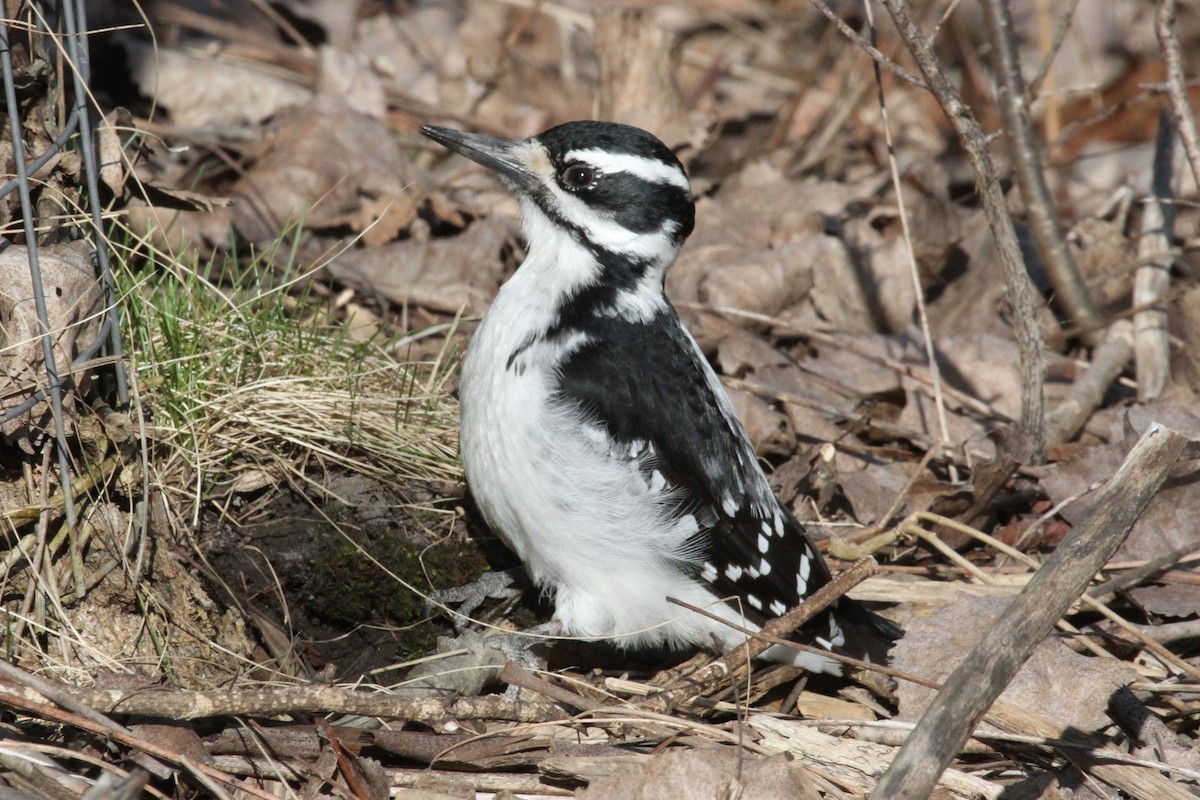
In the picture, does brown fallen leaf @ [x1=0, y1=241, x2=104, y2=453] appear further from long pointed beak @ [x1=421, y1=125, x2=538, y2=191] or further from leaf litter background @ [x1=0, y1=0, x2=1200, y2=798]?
long pointed beak @ [x1=421, y1=125, x2=538, y2=191]

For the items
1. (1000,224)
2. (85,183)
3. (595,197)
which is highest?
(1000,224)

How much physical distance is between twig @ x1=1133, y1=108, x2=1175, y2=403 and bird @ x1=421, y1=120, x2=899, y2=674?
7.89 feet

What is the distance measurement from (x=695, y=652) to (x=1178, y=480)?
7.18 feet

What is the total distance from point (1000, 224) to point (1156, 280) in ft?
5.70

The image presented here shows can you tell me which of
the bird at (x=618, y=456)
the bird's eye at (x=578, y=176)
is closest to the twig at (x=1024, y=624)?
the bird at (x=618, y=456)

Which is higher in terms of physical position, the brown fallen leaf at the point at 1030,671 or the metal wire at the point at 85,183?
the metal wire at the point at 85,183

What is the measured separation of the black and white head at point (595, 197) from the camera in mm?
4531

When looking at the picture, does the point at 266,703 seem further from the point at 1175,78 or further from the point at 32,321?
the point at 1175,78

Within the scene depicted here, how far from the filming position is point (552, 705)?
3.97 meters

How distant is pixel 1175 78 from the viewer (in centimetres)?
512

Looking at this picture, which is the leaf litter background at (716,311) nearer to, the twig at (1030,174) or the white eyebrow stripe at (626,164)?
the twig at (1030,174)

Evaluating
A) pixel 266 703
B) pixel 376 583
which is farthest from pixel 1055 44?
pixel 266 703

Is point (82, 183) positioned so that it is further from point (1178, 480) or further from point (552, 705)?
point (1178, 480)

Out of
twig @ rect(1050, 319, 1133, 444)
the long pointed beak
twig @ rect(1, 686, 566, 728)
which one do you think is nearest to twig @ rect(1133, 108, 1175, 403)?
twig @ rect(1050, 319, 1133, 444)
